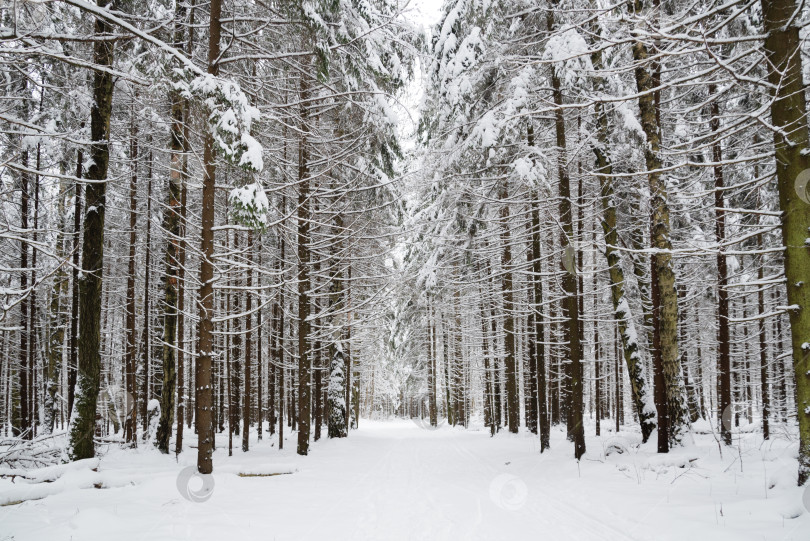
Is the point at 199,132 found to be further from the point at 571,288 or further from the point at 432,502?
the point at 571,288

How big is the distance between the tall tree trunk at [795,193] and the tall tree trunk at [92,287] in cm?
1053

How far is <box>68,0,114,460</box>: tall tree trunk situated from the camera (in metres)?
8.69

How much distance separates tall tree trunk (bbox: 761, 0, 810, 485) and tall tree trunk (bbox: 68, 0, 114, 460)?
10534 mm

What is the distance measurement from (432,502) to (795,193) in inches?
264

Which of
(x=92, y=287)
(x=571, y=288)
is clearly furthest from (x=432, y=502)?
(x=92, y=287)

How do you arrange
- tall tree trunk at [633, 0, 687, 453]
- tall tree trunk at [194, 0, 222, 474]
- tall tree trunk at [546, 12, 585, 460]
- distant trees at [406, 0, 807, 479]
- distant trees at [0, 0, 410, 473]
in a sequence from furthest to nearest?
tall tree trunk at [546, 12, 585, 460] → tall tree trunk at [633, 0, 687, 453] → tall tree trunk at [194, 0, 222, 474] → distant trees at [0, 0, 410, 473] → distant trees at [406, 0, 807, 479]

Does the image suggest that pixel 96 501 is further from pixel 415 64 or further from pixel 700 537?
pixel 415 64

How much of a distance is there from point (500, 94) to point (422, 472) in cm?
1057

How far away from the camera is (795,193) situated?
501 centimetres

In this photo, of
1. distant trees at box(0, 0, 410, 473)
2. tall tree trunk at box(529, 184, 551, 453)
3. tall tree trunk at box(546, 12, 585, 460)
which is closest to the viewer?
distant trees at box(0, 0, 410, 473)

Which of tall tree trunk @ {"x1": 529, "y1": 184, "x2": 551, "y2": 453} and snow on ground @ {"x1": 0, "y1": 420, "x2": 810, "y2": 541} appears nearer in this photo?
snow on ground @ {"x1": 0, "y1": 420, "x2": 810, "y2": 541}

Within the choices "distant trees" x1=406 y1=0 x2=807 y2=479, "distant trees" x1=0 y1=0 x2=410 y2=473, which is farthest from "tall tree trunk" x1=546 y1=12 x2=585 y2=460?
"distant trees" x1=0 y1=0 x2=410 y2=473

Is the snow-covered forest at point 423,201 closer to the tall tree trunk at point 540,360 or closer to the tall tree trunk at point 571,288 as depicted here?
the tall tree trunk at point 571,288

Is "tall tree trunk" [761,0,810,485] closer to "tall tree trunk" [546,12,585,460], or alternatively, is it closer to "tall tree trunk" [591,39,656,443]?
"tall tree trunk" [546,12,585,460]
